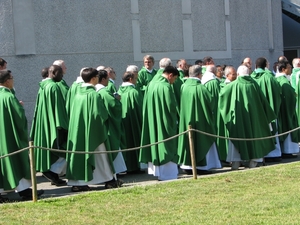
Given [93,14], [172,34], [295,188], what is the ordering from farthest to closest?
[172,34] → [93,14] → [295,188]

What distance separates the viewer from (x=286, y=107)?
52.2 feet

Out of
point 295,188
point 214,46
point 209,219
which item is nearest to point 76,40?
point 214,46

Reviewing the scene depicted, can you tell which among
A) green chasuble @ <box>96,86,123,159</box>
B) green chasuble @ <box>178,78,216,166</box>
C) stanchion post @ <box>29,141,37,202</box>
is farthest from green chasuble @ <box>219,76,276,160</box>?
stanchion post @ <box>29,141,37,202</box>

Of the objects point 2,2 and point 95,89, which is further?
point 2,2

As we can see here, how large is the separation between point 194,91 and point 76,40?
576 cm

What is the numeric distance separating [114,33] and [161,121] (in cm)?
657

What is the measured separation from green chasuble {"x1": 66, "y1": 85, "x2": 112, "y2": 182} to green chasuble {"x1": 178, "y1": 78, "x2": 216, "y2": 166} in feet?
6.39

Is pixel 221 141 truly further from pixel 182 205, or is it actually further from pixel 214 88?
pixel 182 205

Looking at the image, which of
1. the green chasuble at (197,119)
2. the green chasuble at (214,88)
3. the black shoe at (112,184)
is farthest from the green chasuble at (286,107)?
the black shoe at (112,184)

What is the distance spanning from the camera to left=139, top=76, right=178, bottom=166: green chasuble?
13117mm

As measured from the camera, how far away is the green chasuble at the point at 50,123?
1311 centimetres

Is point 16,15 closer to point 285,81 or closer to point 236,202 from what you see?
point 285,81

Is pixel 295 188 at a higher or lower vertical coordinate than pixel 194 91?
lower

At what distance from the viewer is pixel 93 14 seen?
1895 centimetres
